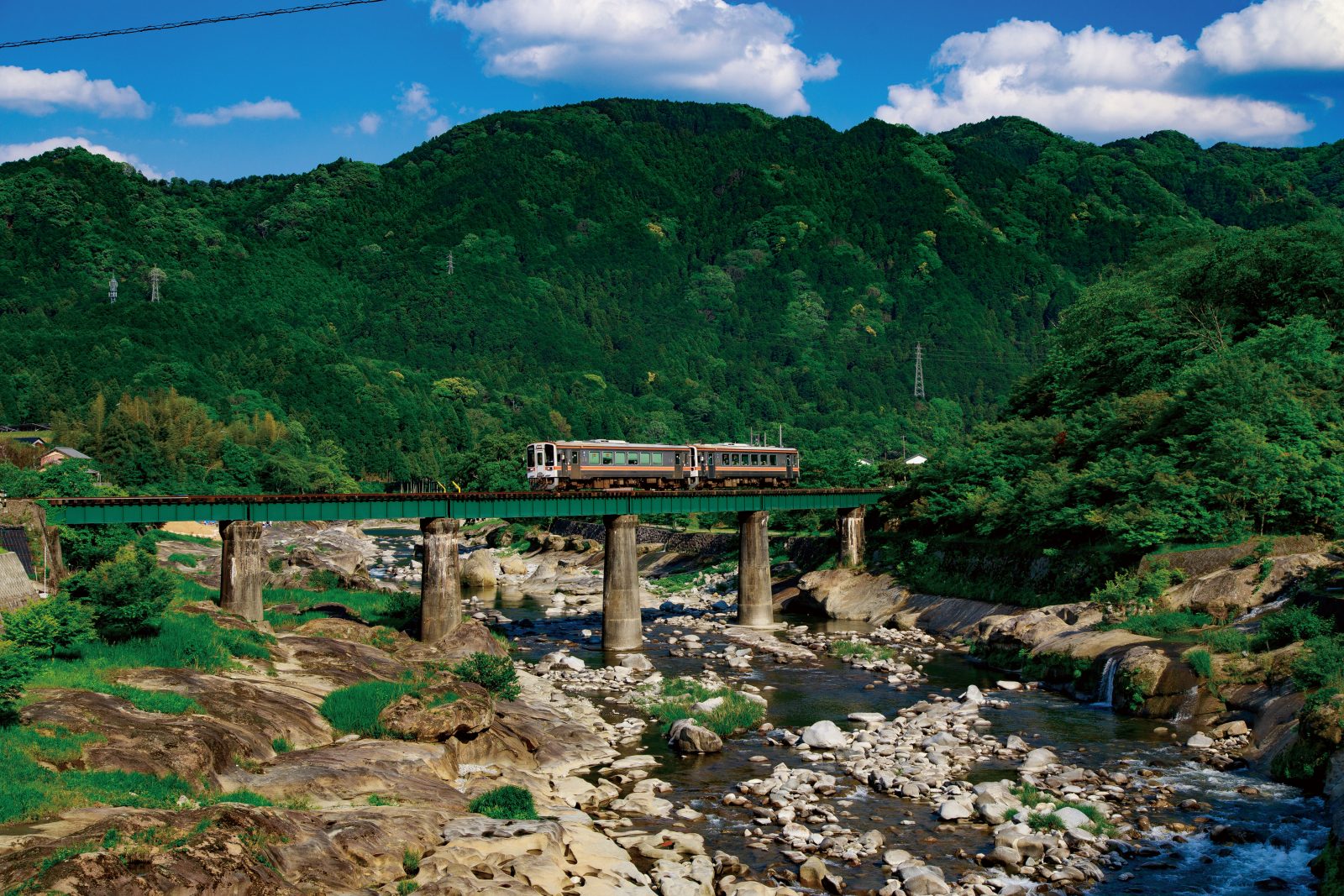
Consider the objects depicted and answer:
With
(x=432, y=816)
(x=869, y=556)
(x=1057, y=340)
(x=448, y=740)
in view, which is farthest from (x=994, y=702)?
(x=1057, y=340)

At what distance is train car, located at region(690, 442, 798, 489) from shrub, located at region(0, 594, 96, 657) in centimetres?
4786

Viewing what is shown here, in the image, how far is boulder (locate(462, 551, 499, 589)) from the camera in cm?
9056

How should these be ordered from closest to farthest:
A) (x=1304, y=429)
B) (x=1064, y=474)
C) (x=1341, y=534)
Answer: (x=1341, y=534) → (x=1304, y=429) → (x=1064, y=474)

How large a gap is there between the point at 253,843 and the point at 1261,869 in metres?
23.2

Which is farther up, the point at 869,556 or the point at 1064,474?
the point at 1064,474

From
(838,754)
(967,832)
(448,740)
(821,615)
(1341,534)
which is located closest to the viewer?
(967,832)

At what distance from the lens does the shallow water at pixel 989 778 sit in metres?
26.9

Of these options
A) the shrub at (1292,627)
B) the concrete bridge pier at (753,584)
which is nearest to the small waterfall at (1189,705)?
the shrub at (1292,627)

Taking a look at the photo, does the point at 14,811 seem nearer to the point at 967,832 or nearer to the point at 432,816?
the point at 432,816

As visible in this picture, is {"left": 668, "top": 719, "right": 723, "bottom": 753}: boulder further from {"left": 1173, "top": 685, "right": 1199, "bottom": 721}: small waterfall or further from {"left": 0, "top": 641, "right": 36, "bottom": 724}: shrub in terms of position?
{"left": 0, "top": 641, "right": 36, "bottom": 724}: shrub

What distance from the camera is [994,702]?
44.8 metres

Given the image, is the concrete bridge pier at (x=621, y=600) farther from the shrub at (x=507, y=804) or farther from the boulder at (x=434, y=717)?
the shrub at (x=507, y=804)

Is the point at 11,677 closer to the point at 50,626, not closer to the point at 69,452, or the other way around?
the point at 50,626

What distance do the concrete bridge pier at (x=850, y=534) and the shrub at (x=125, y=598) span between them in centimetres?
5249
